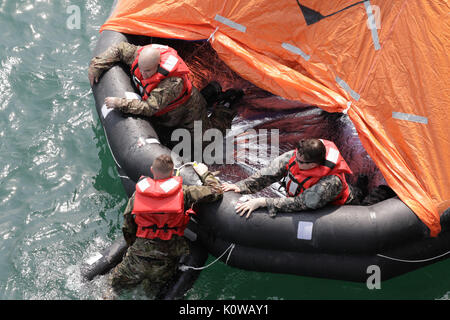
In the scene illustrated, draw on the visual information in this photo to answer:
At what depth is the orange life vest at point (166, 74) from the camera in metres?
4.77

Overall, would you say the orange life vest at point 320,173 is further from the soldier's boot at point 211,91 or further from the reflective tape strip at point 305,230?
the soldier's boot at point 211,91

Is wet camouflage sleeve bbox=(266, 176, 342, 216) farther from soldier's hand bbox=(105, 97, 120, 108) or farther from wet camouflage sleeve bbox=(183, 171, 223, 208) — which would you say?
soldier's hand bbox=(105, 97, 120, 108)

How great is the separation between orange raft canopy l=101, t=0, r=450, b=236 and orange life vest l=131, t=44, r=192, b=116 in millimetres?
472

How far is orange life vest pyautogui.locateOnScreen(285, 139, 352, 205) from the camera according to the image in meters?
4.24

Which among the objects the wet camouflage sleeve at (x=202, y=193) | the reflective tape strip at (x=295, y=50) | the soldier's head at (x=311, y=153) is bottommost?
the wet camouflage sleeve at (x=202, y=193)

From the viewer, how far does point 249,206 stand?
14.1 feet

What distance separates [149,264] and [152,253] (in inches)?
3.8

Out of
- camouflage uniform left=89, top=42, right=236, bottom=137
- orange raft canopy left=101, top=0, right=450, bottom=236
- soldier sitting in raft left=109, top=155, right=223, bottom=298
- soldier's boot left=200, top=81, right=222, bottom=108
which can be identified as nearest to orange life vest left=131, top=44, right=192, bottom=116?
camouflage uniform left=89, top=42, right=236, bottom=137

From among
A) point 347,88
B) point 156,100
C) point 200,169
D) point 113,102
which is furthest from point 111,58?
point 347,88

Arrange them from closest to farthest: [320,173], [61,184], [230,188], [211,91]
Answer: [320,173], [230,188], [61,184], [211,91]

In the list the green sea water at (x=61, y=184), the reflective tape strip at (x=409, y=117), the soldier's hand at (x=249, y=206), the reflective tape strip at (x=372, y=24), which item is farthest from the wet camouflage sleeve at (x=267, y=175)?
the reflective tape strip at (x=372, y=24)

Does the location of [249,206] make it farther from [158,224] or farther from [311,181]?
[158,224]

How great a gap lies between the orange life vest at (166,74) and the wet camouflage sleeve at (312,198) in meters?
1.25

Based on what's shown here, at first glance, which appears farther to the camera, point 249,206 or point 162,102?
point 162,102
